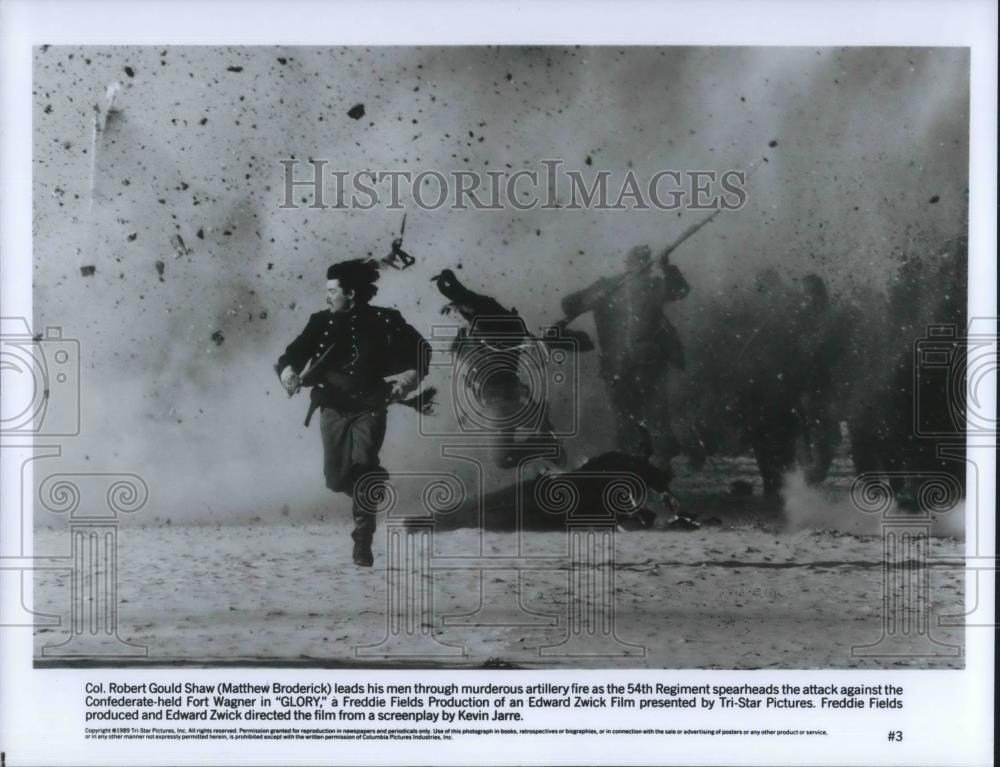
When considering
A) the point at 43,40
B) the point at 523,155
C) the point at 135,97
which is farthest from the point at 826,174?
the point at 43,40

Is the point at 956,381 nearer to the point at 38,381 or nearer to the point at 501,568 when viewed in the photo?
the point at 501,568

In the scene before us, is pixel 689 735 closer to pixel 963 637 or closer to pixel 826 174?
pixel 963 637

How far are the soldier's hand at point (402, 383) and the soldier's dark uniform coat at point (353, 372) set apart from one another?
0.5 inches

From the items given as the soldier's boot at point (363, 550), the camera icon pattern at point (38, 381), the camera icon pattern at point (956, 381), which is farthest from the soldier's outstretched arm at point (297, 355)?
the camera icon pattern at point (956, 381)

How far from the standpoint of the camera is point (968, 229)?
106 inches

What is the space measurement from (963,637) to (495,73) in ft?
6.65

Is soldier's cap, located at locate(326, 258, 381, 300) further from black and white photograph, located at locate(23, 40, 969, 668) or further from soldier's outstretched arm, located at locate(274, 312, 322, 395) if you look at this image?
soldier's outstretched arm, located at locate(274, 312, 322, 395)

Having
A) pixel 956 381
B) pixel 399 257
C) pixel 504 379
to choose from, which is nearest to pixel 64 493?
pixel 399 257

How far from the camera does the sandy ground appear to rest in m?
2.68

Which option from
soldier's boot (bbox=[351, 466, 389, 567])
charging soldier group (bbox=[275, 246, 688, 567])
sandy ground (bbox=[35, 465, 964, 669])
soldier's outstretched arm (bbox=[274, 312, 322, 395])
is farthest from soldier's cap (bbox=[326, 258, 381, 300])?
sandy ground (bbox=[35, 465, 964, 669])

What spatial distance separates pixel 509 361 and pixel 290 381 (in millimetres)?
615

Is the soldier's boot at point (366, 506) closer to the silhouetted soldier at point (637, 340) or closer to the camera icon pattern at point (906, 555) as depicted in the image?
the silhouetted soldier at point (637, 340)

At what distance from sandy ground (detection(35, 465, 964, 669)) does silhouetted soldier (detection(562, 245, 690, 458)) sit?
21 cm

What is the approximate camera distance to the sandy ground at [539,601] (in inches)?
106
